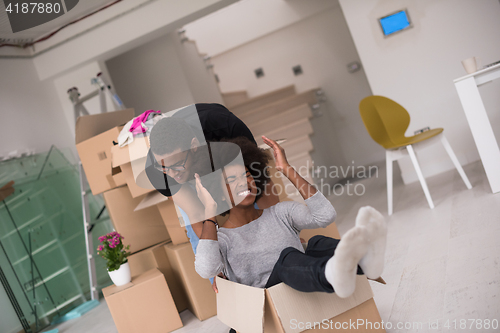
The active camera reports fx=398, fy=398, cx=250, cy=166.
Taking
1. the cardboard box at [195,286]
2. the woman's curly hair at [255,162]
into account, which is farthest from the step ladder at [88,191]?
the woman's curly hair at [255,162]

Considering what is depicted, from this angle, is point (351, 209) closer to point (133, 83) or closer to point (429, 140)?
point (429, 140)

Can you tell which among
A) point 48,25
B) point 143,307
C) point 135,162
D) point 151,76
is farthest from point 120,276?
point 151,76

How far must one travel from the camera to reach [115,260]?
2.02 metres

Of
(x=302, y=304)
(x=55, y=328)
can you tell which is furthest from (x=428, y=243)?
(x=55, y=328)

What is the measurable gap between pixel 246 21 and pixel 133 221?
12.1 feet

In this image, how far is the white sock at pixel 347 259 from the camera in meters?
0.85

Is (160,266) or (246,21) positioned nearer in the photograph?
(160,266)

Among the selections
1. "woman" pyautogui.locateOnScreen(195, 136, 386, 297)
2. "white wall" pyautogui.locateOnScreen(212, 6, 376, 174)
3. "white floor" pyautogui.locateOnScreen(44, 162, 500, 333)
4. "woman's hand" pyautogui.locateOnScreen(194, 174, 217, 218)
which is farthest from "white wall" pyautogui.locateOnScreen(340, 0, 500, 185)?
"woman's hand" pyautogui.locateOnScreen(194, 174, 217, 218)

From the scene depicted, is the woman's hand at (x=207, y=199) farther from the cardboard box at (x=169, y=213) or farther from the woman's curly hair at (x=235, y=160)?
the cardboard box at (x=169, y=213)

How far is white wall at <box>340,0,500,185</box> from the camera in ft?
10.1

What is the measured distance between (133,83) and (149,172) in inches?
114

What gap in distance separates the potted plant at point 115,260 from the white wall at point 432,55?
237cm

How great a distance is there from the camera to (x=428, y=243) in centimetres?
189

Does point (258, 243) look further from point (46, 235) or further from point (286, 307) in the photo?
point (46, 235)
